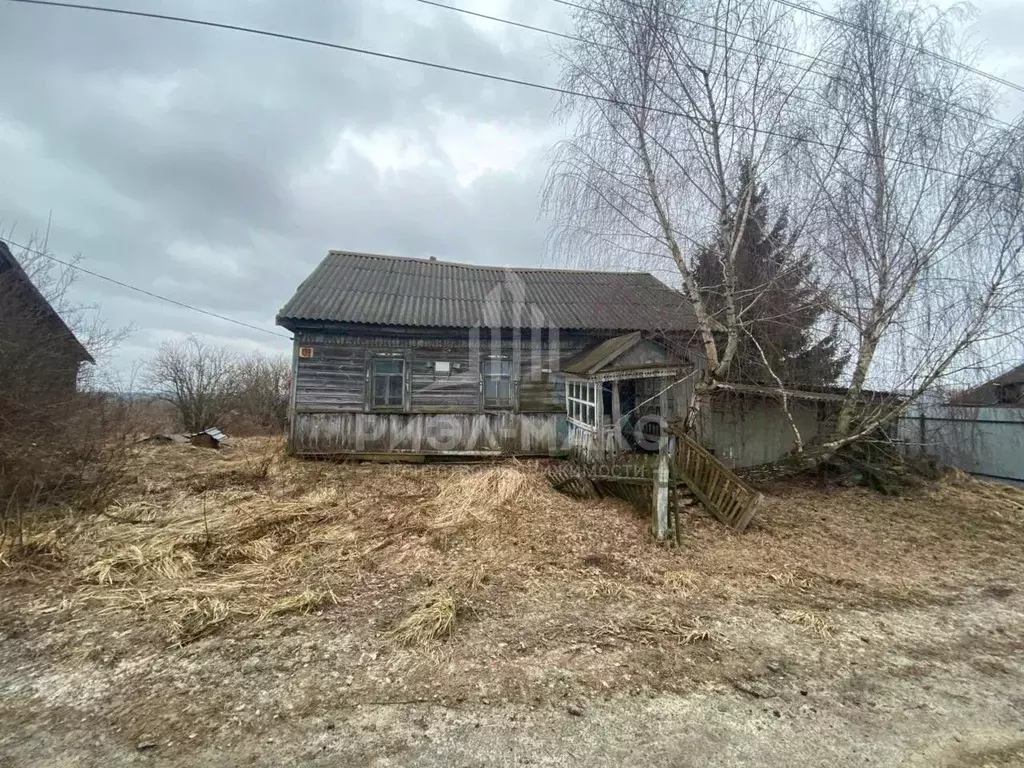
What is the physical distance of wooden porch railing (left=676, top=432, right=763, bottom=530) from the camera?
19.2 ft

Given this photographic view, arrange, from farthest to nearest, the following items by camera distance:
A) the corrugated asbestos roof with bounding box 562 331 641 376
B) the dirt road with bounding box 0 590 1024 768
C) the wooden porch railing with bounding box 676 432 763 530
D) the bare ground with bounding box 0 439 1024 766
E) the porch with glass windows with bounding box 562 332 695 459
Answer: the corrugated asbestos roof with bounding box 562 331 641 376 < the porch with glass windows with bounding box 562 332 695 459 < the wooden porch railing with bounding box 676 432 763 530 < the bare ground with bounding box 0 439 1024 766 < the dirt road with bounding box 0 590 1024 768

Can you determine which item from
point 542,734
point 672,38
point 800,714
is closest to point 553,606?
point 542,734

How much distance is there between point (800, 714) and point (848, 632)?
55.8 inches

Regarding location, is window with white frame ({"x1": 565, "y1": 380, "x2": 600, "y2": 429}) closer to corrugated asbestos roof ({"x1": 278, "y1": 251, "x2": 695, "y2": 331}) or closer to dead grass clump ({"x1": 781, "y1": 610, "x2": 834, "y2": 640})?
corrugated asbestos roof ({"x1": 278, "y1": 251, "x2": 695, "y2": 331})

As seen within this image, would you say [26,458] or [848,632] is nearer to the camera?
[848,632]

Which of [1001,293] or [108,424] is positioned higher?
[1001,293]

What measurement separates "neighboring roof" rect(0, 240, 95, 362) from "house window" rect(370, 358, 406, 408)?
533cm

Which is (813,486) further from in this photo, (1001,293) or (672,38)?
(672,38)

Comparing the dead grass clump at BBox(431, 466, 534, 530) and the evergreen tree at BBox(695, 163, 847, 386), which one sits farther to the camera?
the evergreen tree at BBox(695, 163, 847, 386)

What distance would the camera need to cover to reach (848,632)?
357cm

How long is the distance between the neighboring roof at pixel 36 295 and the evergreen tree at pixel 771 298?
1100 cm

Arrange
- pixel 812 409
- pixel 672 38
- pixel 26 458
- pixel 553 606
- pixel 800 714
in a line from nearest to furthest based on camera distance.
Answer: pixel 800 714, pixel 553 606, pixel 26 458, pixel 672 38, pixel 812 409

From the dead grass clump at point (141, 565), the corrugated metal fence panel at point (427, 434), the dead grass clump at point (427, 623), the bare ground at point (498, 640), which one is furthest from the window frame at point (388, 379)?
the dead grass clump at point (427, 623)

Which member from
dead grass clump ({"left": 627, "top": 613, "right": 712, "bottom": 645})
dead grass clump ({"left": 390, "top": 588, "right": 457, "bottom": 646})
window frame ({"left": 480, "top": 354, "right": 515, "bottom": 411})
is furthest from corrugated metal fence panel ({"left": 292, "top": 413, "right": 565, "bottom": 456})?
dead grass clump ({"left": 627, "top": 613, "right": 712, "bottom": 645})
